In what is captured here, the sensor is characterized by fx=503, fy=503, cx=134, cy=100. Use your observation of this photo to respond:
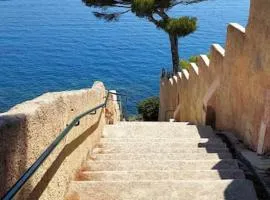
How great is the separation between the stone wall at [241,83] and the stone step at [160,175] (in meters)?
1.08

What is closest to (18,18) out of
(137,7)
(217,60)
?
(137,7)

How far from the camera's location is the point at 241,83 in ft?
24.0

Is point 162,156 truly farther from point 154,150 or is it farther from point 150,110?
point 150,110

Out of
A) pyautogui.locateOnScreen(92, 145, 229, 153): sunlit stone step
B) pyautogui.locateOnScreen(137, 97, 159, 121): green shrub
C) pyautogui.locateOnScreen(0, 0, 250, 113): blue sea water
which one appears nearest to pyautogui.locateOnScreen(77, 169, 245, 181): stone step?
pyautogui.locateOnScreen(92, 145, 229, 153): sunlit stone step

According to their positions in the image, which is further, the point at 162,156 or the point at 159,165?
the point at 162,156

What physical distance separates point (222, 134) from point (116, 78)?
143 ft

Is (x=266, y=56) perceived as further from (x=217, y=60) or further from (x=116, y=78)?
(x=116, y=78)

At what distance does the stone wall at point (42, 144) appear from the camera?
298cm

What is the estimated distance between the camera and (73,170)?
4.85 m

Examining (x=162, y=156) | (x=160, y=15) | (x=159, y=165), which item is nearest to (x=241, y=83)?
(x=162, y=156)

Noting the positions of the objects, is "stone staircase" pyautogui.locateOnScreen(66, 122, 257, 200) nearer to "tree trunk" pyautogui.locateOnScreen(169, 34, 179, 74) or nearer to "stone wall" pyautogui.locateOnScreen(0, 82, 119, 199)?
"stone wall" pyautogui.locateOnScreen(0, 82, 119, 199)

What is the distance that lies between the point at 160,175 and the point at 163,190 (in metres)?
0.59

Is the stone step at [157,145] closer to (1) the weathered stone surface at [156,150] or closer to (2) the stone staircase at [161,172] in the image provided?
(2) the stone staircase at [161,172]

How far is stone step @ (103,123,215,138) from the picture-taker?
8.47 metres
